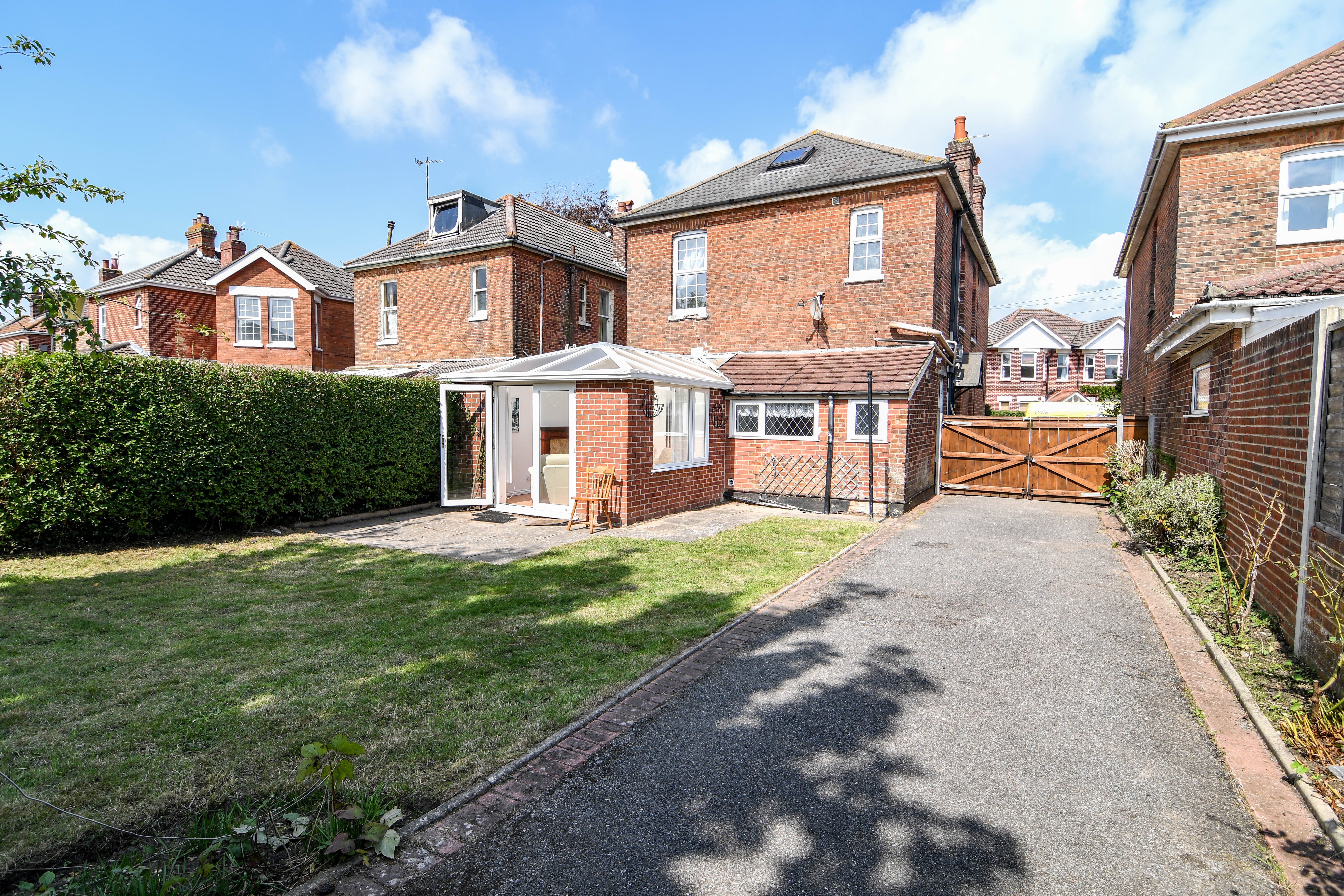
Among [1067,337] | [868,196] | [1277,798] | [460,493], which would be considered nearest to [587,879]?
[1277,798]

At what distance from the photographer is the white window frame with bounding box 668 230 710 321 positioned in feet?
56.9

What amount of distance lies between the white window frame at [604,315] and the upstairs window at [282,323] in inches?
419

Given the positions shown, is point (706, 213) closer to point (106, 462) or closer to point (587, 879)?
point (106, 462)

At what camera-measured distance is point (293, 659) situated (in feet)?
16.6

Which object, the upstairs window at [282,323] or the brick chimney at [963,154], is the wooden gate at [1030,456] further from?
the upstairs window at [282,323]

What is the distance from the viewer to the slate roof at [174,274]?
81.6 ft

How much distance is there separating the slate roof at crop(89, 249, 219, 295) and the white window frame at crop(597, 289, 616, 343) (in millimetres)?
13591

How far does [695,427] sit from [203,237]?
2612 centimetres

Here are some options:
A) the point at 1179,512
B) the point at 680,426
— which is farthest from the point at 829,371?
the point at 1179,512

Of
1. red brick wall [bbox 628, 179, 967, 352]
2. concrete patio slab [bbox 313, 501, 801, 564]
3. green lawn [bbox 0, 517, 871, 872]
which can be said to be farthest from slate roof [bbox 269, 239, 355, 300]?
green lawn [bbox 0, 517, 871, 872]

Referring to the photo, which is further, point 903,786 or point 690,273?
point 690,273

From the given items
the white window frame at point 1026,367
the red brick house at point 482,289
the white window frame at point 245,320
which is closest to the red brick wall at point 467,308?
the red brick house at point 482,289

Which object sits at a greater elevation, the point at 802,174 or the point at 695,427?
the point at 802,174

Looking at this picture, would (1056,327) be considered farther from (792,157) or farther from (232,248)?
(232,248)
